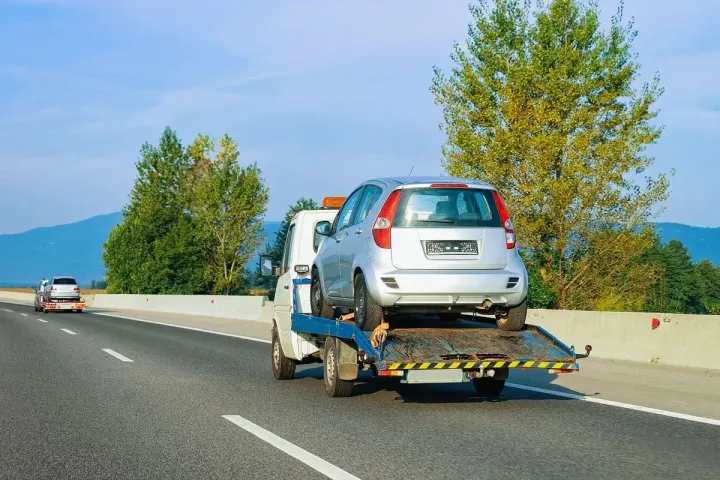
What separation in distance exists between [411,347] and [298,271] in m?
3.58

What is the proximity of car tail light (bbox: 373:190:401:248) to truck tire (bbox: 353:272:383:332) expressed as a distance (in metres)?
0.44

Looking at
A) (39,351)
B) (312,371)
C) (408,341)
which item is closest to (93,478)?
(408,341)

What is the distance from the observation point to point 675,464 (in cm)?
618

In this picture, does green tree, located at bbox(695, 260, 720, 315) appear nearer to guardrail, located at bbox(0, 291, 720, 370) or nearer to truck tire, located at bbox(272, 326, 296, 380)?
guardrail, located at bbox(0, 291, 720, 370)

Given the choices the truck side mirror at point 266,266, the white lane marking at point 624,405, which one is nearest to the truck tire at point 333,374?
the white lane marking at point 624,405

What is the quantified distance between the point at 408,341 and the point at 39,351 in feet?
35.7

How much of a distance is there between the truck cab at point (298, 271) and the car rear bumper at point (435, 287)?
2954 millimetres

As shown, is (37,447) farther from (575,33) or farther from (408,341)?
(575,33)

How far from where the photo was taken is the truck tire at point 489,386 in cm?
1012

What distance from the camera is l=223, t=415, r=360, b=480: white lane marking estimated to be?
19.1ft

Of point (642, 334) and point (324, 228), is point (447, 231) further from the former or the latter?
point (642, 334)

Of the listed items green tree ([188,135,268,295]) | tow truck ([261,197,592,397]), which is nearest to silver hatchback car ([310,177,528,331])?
tow truck ([261,197,592,397])

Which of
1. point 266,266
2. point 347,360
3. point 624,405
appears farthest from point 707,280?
point 347,360

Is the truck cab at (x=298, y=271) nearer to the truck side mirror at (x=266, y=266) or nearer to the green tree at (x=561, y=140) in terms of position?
the truck side mirror at (x=266, y=266)
